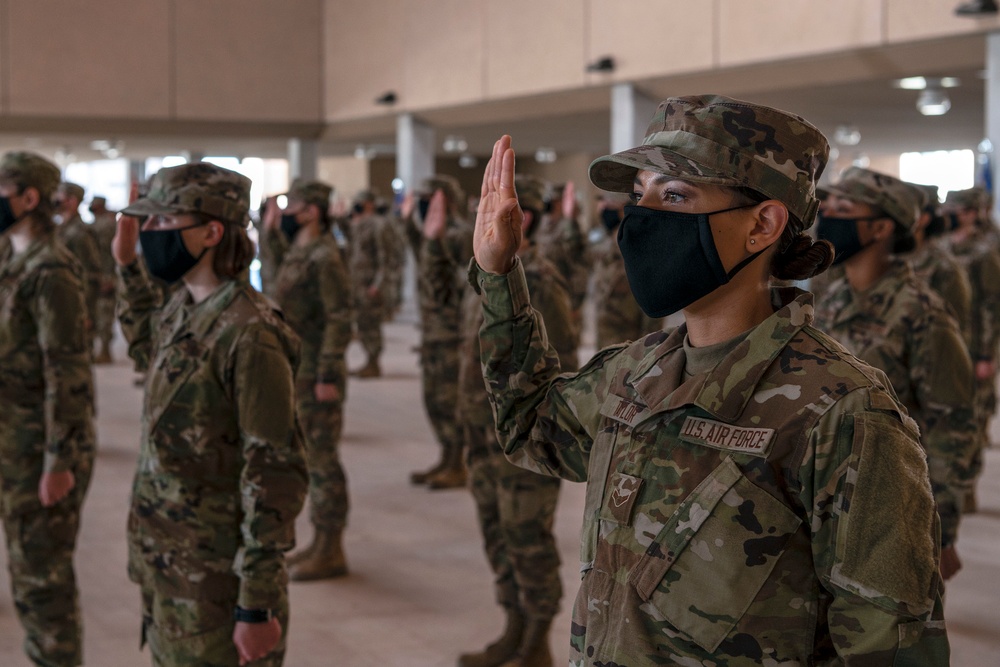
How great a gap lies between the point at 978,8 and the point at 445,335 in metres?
5.44

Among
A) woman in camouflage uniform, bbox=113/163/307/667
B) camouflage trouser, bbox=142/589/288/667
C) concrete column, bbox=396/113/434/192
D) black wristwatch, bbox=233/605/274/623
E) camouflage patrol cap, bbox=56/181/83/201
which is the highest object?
concrete column, bbox=396/113/434/192

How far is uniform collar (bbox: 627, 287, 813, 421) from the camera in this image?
1.64 m

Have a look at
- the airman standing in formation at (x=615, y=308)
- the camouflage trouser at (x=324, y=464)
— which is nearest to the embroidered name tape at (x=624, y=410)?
the camouflage trouser at (x=324, y=464)

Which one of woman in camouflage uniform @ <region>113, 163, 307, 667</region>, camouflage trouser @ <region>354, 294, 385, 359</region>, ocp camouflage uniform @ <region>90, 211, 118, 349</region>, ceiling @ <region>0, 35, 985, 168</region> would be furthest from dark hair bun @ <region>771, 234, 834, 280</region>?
ocp camouflage uniform @ <region>90, 211, 118, 349</region>

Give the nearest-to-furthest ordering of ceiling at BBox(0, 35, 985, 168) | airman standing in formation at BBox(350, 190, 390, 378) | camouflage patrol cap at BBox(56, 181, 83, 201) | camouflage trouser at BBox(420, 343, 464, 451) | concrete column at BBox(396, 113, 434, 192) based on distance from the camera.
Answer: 1. camouflage trouser at BBox(420, 343, 464, 451)
2. camouflage patrol cap at BBox(56, 181, 83, 201)
3. ceiling at BBox(0, 35, 985, 168)
4. airman standing in formation at BBox(350, 190, 390, 378)
5. concrete column at BBox(396, 113, 434, 192)

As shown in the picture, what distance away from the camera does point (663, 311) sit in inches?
70.7

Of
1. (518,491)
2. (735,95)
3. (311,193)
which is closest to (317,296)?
(311,193)

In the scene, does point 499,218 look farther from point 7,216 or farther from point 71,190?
point 71,190

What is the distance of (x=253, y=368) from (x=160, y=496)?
1.37 feet

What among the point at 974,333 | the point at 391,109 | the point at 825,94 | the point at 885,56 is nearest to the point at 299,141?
the point at 391,109

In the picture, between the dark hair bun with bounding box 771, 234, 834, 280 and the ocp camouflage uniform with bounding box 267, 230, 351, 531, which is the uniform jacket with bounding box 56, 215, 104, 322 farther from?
the dark hair bun with bounding box 771, 234, 834, 280

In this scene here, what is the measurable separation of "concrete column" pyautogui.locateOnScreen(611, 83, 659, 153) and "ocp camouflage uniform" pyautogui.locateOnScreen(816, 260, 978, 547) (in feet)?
32.0

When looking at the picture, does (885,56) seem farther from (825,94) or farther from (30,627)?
(30,627)

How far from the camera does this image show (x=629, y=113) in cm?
1324
